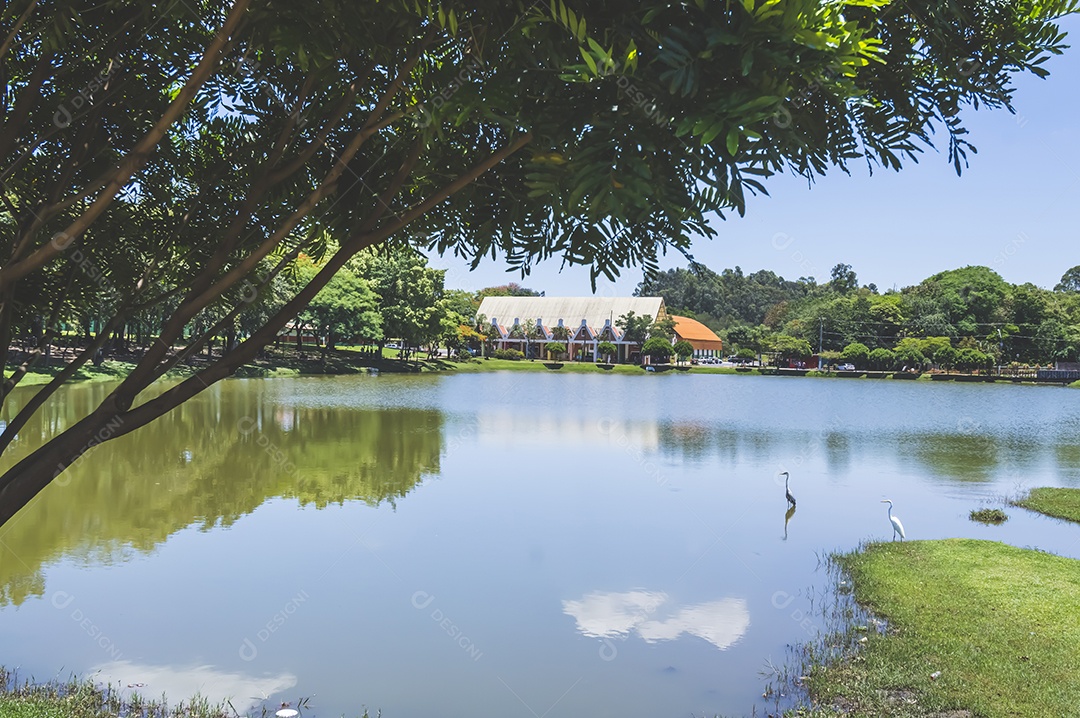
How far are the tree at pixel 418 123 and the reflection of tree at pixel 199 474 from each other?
5.94 m

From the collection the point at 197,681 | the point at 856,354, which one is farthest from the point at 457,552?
the point at 856,354

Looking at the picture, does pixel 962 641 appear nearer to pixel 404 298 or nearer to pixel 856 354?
pixel 404 298

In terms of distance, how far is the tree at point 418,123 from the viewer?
208cm

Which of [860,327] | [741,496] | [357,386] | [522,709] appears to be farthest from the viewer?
[860,327]

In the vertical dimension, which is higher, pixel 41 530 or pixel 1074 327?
pixel 1074 327

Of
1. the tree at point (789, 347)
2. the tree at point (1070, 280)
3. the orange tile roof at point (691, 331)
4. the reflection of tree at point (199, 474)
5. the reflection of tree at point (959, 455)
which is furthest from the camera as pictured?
the tree at point (1070, 280)

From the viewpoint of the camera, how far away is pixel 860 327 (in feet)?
213

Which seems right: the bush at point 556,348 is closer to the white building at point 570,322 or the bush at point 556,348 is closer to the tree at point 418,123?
the white building at point 570,322

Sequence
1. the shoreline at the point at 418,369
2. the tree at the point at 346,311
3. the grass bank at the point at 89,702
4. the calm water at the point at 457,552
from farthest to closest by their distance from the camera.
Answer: the tree at the point at 346,311 → the shoreline at the point at 418,369 → the calm water at the point at 457,552 → the grass bank at the point at 89,702

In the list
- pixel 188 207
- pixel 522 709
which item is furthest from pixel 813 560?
pixel 188 207

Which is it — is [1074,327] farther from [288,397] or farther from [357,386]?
[288,397]

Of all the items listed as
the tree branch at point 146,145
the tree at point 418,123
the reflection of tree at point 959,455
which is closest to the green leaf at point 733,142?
the tree at point 418,123

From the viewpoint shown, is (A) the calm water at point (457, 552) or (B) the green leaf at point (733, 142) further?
(A) the calm water at point (457, 552)

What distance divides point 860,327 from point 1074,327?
47.9 feet
